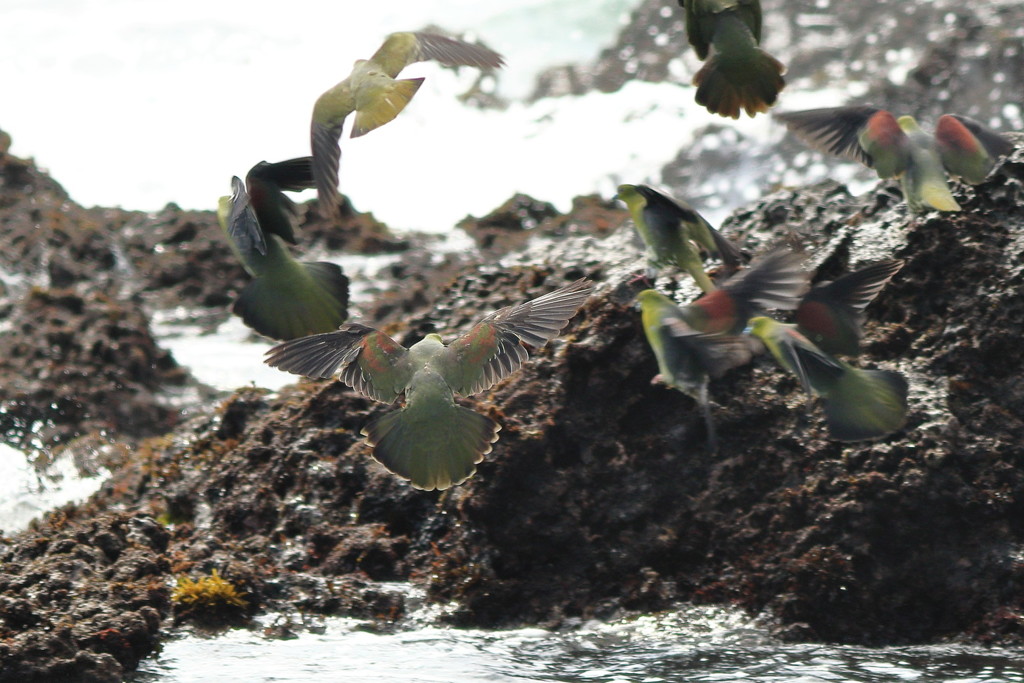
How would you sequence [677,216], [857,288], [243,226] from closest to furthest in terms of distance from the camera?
[243,226]
[677,216]
[857,288]

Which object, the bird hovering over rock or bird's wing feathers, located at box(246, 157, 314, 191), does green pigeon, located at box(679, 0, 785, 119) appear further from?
bird's wing feathers, located at box(246, 157, 314, 191)

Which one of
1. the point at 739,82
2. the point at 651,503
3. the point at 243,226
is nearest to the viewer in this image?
the point at 739,82

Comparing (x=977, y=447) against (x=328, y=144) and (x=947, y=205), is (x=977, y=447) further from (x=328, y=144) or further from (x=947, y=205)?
Result: (x=328, y=144)

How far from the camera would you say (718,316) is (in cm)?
454

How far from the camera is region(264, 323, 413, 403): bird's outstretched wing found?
4.44 meters

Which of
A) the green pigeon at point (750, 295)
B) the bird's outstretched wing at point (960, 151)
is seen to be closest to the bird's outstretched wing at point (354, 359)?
the green pigeon at point (750, 295)

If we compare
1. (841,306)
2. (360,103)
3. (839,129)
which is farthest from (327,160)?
(839,129)

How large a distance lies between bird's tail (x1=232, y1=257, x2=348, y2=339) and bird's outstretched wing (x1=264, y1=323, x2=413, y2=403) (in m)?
0.08

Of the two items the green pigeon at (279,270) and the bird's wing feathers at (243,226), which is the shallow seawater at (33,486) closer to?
the green pigeon at (279,270)

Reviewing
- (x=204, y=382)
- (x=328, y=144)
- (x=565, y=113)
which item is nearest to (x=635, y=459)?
(x=328, y=144)

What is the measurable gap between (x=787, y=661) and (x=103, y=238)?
418 inches

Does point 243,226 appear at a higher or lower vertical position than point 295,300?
higher

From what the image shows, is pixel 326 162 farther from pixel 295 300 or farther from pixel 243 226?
pixel 295 300

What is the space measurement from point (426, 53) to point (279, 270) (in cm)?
98
